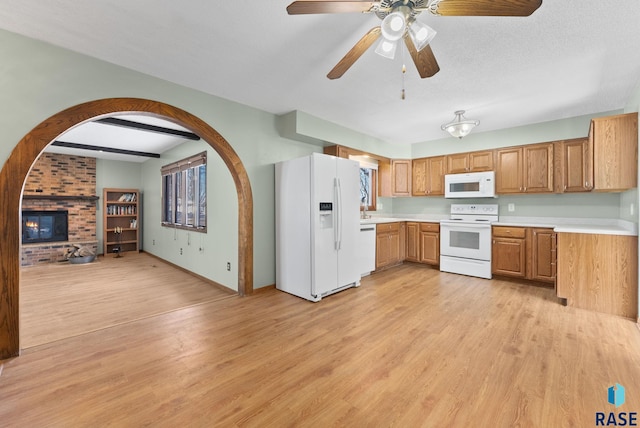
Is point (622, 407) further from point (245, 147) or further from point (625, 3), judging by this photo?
point (245, 147)

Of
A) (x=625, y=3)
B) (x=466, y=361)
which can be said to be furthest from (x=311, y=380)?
(x=625, y=3)

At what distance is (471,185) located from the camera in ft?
15.6

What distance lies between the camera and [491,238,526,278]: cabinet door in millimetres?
4086

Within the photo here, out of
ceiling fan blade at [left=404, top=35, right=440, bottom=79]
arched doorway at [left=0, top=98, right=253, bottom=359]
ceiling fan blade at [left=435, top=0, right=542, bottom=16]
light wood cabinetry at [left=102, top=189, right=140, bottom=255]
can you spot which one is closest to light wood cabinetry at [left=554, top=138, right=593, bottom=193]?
ceiling fan blade at [left=404, top=35, right=440, bottom=79]

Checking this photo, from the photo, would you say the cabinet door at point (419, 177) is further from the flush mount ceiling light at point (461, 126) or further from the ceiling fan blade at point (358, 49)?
the ceiling fan blade at point (358, 49)

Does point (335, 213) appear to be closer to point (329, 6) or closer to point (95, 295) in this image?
point (329, 6)

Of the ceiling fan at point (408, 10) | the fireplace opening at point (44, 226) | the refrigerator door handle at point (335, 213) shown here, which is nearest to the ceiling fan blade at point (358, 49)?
the ceiling fan at point (408, 10)

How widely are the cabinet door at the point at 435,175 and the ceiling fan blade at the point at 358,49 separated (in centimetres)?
376

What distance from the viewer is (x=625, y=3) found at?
70.4 inches

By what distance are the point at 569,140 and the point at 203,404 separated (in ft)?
17.7

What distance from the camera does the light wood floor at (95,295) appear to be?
9.05ft

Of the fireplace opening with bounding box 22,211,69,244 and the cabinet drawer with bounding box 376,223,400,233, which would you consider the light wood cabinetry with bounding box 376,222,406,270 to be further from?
the fireplace opening with bounding box 22,211,69,244

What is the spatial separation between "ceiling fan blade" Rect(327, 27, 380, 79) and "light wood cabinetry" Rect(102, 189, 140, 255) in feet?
24.7

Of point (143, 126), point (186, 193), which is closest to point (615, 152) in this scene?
point (143, 126)
